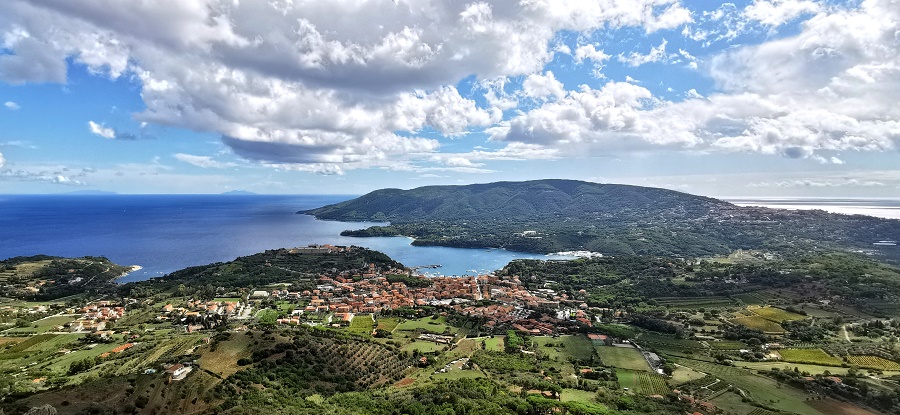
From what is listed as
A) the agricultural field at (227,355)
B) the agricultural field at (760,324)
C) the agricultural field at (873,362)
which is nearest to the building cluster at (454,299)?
the agricultural field at (227,355)

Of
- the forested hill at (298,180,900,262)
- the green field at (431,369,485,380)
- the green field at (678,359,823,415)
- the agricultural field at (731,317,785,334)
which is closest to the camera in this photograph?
the green field at (678,359,823,415)

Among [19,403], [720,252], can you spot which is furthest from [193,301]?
[720,252]

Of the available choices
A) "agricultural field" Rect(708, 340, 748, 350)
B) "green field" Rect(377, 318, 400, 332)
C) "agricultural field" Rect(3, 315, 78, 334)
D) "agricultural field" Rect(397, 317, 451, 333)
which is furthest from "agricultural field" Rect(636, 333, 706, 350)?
"agricultural field" Rect(3, 315, 78, 334)

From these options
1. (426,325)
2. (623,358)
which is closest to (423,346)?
(426,325)

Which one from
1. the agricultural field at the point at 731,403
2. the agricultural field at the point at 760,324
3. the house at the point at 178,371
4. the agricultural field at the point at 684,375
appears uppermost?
the house at the point at 178,371

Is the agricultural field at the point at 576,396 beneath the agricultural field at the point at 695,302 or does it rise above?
above

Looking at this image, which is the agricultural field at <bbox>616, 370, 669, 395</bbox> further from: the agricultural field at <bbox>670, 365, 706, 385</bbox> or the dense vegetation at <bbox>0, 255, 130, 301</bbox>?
the dense vegetation at <bbox>0, 255, 130, 301</bbox>

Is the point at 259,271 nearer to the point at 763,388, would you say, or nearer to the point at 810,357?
the point at 763,388

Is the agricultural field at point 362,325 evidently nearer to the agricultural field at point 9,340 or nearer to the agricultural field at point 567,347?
the agricultural field at point 567,347
